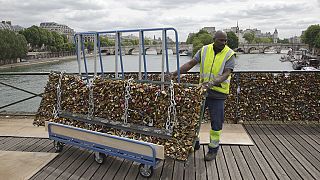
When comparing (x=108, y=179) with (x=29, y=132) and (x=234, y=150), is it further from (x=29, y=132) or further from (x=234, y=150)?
(x=29, y=132)

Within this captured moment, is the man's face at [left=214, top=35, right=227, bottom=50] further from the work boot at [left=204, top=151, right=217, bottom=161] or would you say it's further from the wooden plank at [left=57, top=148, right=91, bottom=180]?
the wooden plank at [left=57, top=148, right=91, bottom=180]

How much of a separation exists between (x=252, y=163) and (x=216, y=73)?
1350mm

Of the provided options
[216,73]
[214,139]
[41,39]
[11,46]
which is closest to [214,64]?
[216,73]

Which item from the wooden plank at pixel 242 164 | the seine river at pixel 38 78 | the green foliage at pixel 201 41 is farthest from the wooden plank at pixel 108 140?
the green foliage at pixel 201 41

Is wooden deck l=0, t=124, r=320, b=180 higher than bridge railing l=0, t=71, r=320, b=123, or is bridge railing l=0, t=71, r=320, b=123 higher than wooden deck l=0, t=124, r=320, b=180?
bridge railing l=0, t=71, r=320, b=123

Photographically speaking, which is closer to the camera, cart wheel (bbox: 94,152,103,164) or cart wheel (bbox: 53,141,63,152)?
cart wheel (bbox: 94,152,103,164)

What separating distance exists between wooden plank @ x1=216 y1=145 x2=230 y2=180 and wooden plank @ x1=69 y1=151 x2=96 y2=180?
178 cm

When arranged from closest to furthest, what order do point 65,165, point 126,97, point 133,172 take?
point 133,172 → point 126,97 → point 65,165

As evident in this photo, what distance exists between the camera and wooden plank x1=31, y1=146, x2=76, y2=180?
388 centimetres

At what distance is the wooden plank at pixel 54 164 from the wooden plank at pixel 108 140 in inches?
13.5

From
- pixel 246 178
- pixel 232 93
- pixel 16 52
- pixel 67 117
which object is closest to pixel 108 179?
pixel 67 117

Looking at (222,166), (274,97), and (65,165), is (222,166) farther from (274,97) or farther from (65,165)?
(274,97)

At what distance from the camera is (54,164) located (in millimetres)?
4203

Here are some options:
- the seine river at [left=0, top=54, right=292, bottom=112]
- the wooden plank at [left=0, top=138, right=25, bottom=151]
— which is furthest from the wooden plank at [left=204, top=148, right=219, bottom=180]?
the seine river at [left=0, top=54, right=292, bottom=112]
